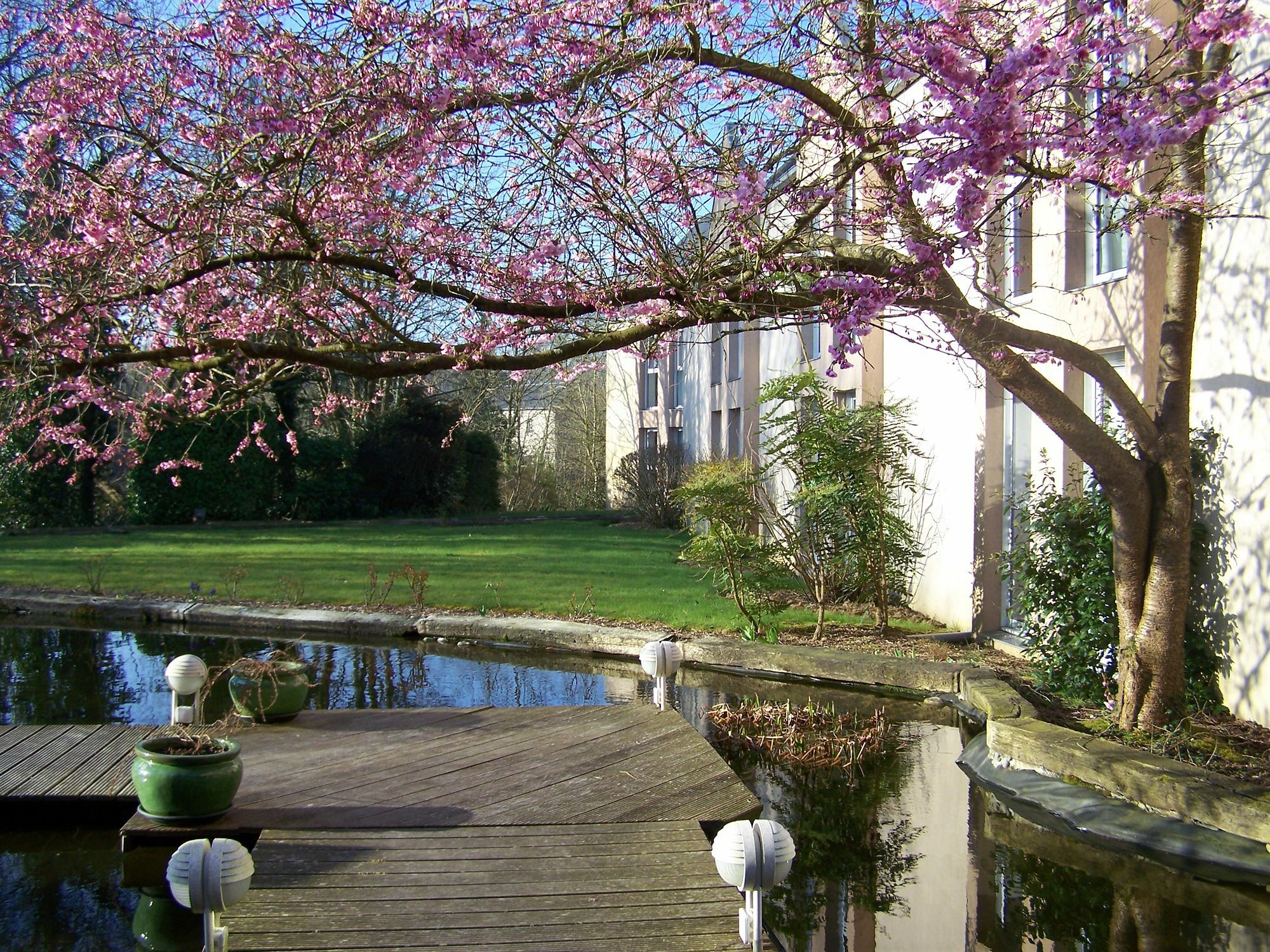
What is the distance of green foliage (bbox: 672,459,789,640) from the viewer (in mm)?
9680

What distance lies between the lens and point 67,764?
6.09 metres

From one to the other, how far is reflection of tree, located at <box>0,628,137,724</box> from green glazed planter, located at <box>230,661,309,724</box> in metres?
1.57

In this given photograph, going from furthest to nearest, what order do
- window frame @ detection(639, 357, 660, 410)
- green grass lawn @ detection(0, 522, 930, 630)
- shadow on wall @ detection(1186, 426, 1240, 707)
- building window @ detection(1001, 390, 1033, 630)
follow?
window frame @ detection(639, 357, 660, 410) → green grass lawn @ detection(0, 522, 930, 630) → building window @ detection(1001, 390, 1033, 630) → shadow on wall @ detection(1186, 426, 1240, 707)

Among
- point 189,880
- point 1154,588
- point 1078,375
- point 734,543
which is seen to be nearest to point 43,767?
point 189,880

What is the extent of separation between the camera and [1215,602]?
20.9ft

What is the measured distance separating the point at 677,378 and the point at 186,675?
20.1 m

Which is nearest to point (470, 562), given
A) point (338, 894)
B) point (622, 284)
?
point (622, 284)

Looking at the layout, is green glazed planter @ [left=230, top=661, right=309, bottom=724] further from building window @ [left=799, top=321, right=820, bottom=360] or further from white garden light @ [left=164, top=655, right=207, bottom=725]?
building window @ [left=799, top=321, right=820, bottom=360]

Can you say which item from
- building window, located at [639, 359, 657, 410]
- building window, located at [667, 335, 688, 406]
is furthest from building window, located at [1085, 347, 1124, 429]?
building window, located at [639, 359, 657, 410]

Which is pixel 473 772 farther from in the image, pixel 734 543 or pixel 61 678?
pixel 61 678

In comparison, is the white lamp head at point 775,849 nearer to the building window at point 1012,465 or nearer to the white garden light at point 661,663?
the white garden light at point 661,663

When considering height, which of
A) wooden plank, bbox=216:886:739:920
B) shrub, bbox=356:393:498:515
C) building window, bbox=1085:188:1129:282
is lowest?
wooden plank, bbox=216:886:739:920

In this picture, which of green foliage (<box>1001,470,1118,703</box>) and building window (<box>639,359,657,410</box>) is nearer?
green foliage (<box>1001,470,1118,703</box>)

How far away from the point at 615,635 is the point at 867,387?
434 centimetres
